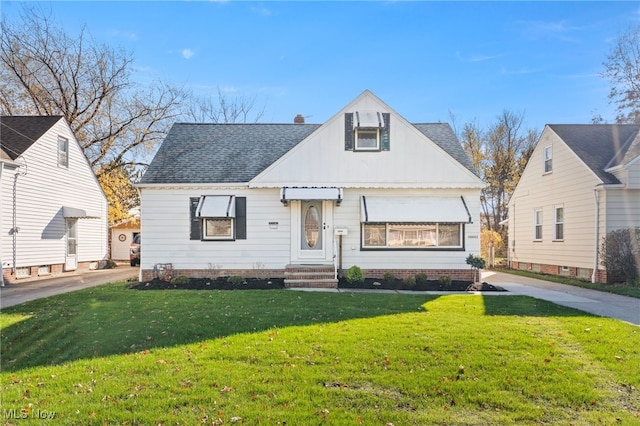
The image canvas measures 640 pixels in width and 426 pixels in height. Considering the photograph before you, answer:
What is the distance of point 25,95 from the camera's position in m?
25.3

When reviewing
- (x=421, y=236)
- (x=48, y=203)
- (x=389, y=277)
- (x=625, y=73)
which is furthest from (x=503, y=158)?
(x=48, y=203)

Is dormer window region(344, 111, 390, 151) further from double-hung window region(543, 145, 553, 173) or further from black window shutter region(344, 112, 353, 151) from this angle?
double-hung window region(543, 145, 553, 173)

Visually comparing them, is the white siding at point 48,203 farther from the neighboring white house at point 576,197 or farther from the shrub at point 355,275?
the neighboring white house at point 576,197

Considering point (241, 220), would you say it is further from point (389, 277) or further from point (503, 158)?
point (503, 158)

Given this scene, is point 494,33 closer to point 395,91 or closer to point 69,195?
point 395,91

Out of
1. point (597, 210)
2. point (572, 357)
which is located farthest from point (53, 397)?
point (597, 210)

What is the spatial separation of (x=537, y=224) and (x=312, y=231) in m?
11.7

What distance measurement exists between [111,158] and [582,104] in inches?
1236

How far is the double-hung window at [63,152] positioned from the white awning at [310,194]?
1085 centimetres

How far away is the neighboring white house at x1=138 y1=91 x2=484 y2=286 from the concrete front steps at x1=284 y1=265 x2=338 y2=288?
452 millimetres

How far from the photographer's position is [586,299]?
10.7m

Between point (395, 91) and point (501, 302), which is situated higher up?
point (395, 91)

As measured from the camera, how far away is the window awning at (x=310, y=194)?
13.2 metres

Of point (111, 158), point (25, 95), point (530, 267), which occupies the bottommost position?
point (530, 267)
